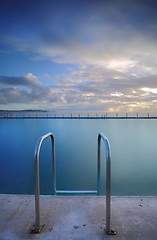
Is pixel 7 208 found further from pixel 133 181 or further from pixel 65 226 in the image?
pixel 133 181

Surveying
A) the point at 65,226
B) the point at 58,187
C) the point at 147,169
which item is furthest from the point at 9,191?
the point at 147,169

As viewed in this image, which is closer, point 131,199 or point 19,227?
point 19,227

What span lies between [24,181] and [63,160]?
2.59 meters

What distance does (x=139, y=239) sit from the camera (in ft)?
5.73

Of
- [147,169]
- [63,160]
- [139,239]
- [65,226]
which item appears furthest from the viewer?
[63,160]

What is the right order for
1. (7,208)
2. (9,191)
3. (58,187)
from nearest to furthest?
(7,208), (9,191), (58,187)

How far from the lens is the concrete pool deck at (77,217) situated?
1812 mm

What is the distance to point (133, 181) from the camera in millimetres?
5297

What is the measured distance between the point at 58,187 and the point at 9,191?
140 cm

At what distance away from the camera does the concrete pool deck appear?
181 centimetres

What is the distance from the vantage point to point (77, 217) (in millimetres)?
2092

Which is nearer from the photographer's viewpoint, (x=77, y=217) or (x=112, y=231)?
(x=112, y=231)

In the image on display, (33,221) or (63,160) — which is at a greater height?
(33,221)

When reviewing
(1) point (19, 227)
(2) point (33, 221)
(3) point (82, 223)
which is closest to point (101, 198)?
(3) point (82, 223)
